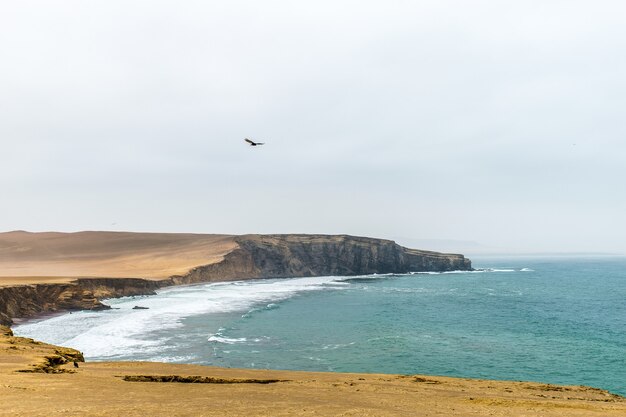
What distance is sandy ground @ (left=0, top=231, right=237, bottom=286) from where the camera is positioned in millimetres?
123312

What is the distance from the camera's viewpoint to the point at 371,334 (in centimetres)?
4678

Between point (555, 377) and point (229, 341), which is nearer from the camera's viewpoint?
point (555, 377)

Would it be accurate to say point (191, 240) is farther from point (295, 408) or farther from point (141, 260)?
point (295, 408)

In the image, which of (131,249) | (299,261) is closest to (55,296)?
(299,261)

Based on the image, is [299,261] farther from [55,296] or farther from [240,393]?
[240,393]

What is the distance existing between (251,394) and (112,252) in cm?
16307

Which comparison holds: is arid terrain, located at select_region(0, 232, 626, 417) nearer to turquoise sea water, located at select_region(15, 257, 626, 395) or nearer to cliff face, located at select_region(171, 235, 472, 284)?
turquoise sea water, located at select_region(15, 257, 626, 395)

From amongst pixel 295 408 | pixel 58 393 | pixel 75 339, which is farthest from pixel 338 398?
pixel 75 339

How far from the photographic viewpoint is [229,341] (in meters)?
41.3

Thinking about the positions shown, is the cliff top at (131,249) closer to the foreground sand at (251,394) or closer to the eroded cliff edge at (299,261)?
the eroded cliff edge at (299,261)

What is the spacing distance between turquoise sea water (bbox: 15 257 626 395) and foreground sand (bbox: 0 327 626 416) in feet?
34.1

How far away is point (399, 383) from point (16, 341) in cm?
2258

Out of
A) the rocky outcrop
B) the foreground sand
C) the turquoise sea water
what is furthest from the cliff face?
the foreground sand

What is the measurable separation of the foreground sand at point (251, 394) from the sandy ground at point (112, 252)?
87.7 m
